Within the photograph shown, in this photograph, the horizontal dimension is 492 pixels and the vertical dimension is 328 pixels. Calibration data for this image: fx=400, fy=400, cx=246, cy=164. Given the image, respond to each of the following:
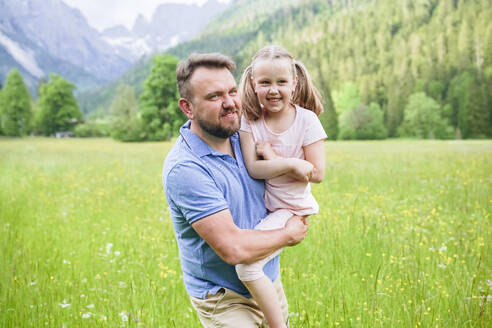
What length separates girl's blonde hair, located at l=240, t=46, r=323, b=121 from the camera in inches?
102

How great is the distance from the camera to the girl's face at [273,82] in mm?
2543

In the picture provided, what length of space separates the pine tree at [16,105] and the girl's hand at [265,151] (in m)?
43.2

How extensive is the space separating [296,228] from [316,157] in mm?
496

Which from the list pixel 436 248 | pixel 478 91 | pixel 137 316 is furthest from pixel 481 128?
pixel 137 316

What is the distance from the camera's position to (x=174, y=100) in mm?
42250

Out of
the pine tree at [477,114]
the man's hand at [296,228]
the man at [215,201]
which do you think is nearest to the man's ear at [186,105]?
the man at [215,201]

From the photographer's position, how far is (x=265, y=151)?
8.07ft

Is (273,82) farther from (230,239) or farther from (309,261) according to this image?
(309,261)

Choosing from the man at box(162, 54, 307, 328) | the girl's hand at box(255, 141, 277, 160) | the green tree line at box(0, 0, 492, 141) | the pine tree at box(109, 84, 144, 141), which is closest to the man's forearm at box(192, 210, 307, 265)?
the man at box(162, 54, 307, 328)

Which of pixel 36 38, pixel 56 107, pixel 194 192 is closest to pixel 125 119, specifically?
pixel 56 107

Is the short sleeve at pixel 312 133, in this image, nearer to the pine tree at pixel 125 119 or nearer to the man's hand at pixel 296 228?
the man's hand at pixel 296 228

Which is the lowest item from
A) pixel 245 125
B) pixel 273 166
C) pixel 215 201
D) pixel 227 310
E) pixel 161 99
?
pixel 227 310

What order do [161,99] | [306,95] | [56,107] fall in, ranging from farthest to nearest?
[56,107], [161,99], [306,95]

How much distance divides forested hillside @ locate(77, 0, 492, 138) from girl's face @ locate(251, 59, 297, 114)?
34282 millimetres
